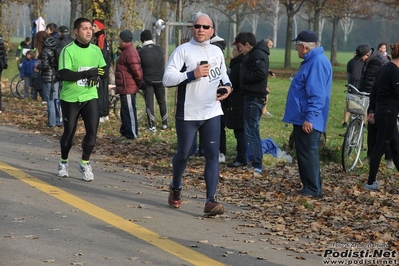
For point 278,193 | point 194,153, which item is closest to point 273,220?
point 278,193

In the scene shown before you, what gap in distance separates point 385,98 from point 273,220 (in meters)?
2.84

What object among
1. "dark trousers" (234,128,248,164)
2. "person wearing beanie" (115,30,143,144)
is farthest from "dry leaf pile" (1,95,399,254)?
"person wearing beanie" (115,30,143,144)

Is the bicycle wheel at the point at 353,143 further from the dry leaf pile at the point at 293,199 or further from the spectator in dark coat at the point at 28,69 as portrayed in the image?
the spectator in dark coat at the point at 28,69

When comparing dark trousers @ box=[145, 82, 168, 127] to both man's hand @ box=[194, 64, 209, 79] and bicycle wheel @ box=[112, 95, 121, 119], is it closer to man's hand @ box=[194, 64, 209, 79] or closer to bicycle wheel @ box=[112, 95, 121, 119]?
bicycle wheel @ box=[112, 95, 121, 119]

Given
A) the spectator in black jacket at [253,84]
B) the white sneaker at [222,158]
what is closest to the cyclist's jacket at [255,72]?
the spectator in black jacket at [253,84]

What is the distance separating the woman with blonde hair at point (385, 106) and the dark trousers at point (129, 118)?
609 centimetres

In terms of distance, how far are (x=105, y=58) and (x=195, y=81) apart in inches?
364

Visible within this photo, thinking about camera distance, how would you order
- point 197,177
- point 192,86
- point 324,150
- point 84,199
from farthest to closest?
point 324,150 → point 197,177 → point 84,199 → point 192,86

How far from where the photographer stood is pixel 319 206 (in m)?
10.1

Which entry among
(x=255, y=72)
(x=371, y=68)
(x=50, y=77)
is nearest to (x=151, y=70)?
(x=50, y=77)

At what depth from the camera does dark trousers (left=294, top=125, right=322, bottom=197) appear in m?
10.6

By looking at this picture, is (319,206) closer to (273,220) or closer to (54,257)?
(273,220)

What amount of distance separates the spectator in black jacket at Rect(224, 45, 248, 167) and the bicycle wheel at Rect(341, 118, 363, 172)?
1567 mm

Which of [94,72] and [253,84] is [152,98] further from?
[94,72]
